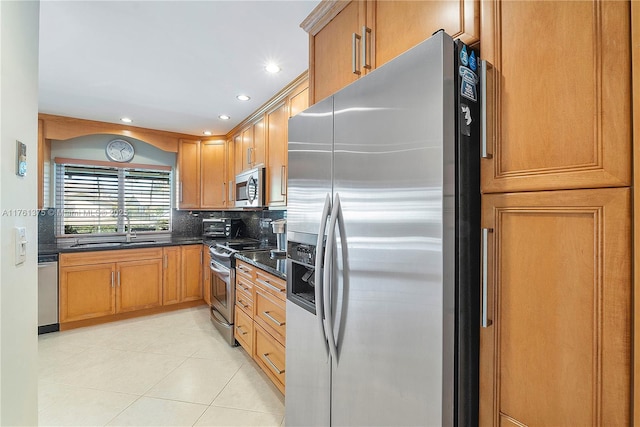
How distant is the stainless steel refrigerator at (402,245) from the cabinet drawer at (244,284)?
1264 millimetres

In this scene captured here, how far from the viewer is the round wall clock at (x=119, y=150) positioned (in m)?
3.95

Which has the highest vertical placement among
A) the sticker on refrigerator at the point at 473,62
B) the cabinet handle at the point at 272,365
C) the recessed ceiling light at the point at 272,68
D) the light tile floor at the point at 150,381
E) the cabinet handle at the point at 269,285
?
the recessed ceiling light at the point at 272,68

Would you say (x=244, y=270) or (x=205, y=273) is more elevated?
(x=244, y=270)

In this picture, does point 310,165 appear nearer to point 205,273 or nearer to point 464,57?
point 464,57

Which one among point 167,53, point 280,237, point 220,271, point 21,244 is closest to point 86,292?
point 220,271

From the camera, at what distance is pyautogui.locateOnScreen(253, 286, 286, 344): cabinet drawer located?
194 centimetres

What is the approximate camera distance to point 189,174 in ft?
13.9

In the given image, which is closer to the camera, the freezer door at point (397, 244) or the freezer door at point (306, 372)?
the freezer door at point (397, 244)

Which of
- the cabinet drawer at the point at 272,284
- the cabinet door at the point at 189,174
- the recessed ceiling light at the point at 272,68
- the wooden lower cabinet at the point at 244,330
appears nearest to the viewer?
the cabinet drawer at the point at 272,284

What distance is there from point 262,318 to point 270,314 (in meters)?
0.18

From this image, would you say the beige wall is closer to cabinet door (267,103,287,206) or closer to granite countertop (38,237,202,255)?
cabinet door (267,103,287,206)

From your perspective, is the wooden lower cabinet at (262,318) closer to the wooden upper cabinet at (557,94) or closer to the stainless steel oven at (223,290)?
the stainless steel oven at (223,290)

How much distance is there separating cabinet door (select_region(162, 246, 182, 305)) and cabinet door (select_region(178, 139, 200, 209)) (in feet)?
2.23

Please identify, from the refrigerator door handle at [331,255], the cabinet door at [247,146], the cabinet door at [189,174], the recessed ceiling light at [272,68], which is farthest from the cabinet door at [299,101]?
the cabinet door at [189,174]
